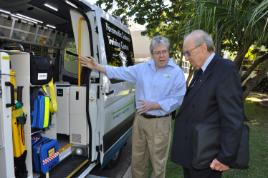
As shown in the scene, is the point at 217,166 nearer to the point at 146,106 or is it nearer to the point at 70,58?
the point at 146,106

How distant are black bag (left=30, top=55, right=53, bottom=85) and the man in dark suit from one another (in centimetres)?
147

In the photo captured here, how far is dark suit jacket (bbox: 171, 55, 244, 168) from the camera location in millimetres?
2133

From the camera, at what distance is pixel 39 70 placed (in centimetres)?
314

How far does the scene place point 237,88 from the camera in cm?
217

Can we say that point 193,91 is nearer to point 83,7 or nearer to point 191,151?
point 191,151

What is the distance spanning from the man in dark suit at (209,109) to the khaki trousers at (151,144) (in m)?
0.96

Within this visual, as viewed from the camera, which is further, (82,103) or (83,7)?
(82,103)

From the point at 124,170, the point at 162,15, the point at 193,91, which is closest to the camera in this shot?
the point at 193,91

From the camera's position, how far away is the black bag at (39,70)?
3.11 metres

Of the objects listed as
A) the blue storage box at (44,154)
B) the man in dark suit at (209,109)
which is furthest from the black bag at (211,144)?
the blue storage box at (44,154)

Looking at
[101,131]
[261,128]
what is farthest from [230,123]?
[261,128]

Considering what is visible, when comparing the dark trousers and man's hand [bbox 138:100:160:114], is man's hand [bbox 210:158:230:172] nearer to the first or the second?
the dark trousers

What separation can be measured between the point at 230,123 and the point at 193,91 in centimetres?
38

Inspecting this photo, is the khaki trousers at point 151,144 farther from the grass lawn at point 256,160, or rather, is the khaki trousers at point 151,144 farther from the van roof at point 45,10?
the van roof at point 45,10
